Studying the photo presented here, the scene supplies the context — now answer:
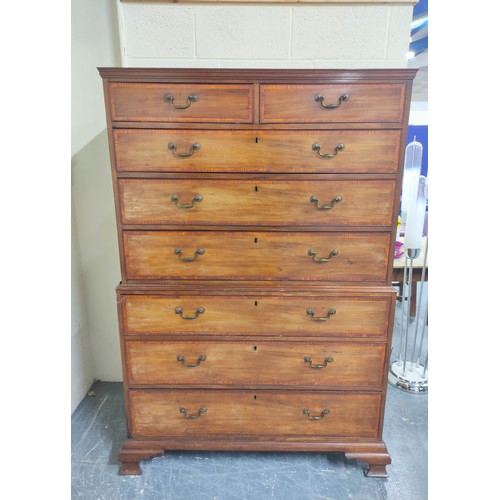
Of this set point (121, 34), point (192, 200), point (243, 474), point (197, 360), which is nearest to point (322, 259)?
point (192, 200)

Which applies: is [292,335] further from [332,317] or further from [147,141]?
[147,141]

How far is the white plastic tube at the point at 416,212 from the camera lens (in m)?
2.05

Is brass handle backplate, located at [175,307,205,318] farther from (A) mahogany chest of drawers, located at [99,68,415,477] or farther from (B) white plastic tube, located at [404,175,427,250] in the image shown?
(B) white plastic tube, located at [404,175,427,250]

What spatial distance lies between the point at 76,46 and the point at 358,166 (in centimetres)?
139

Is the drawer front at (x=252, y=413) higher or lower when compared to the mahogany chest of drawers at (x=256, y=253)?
lower

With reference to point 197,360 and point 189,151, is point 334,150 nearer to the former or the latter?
point 189,151

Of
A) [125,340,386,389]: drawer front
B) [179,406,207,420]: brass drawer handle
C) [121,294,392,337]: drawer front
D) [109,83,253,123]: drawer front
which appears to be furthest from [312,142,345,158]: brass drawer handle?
[179,406,207,420]: brass drawer handle

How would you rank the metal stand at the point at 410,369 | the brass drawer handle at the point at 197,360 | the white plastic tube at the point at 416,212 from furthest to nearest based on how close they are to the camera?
the metal stand at the point at 410,369 → the white plastic tube at the point at 416,212 → the brass drawer handle at the point at 197,360

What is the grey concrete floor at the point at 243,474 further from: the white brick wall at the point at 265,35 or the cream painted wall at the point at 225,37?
the white brick wall at the point at 265,35

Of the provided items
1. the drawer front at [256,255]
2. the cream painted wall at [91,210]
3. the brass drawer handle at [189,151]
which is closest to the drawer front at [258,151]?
the brass drawer handle at [189,151]

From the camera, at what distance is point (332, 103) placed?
141cm

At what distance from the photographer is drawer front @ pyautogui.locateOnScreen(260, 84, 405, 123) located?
1393 millimetres

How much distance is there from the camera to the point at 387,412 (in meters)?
2.11

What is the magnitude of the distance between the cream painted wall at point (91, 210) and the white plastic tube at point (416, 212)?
1.57 meters
